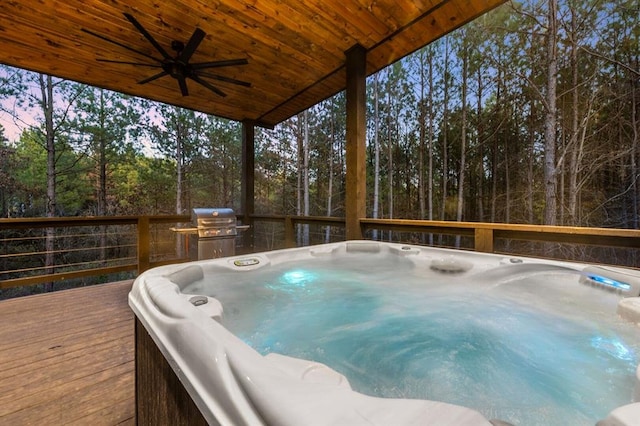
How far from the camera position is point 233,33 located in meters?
2.40

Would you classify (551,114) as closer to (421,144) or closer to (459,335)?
(421,144)

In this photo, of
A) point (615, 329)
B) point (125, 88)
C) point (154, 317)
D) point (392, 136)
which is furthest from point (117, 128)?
point (615, 329)

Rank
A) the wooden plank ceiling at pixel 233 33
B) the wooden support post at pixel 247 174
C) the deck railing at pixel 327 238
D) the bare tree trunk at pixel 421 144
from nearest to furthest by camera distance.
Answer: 1. the deck railing at pixel 327 238
2. the wooden plank ceiling at pixel 233 33
3. the wooden support post at pixel 247 174
4. the bare tree trunk at pixel 421 144

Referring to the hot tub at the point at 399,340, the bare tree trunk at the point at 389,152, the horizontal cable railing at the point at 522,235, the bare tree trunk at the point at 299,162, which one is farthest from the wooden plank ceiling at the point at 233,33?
the bare tree trunk at the point at 299,162

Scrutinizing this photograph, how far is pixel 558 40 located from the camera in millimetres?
3611

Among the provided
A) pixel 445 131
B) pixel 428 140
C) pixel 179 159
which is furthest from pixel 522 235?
pixel 179 159

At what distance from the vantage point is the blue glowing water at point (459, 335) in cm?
72

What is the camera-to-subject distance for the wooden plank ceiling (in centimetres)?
209

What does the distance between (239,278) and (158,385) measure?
2.72 ft

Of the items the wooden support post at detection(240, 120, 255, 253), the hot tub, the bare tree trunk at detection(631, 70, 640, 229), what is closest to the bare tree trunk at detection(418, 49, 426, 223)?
the bare tree trunk at detection(631, 70, 640, 229)

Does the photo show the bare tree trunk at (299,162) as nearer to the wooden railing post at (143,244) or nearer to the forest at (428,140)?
the forest at (428,140)

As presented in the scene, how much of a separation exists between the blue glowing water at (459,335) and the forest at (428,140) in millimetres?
3171

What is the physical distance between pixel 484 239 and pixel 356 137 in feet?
4.89

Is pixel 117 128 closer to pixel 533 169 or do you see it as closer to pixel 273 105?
pixel 273 105
